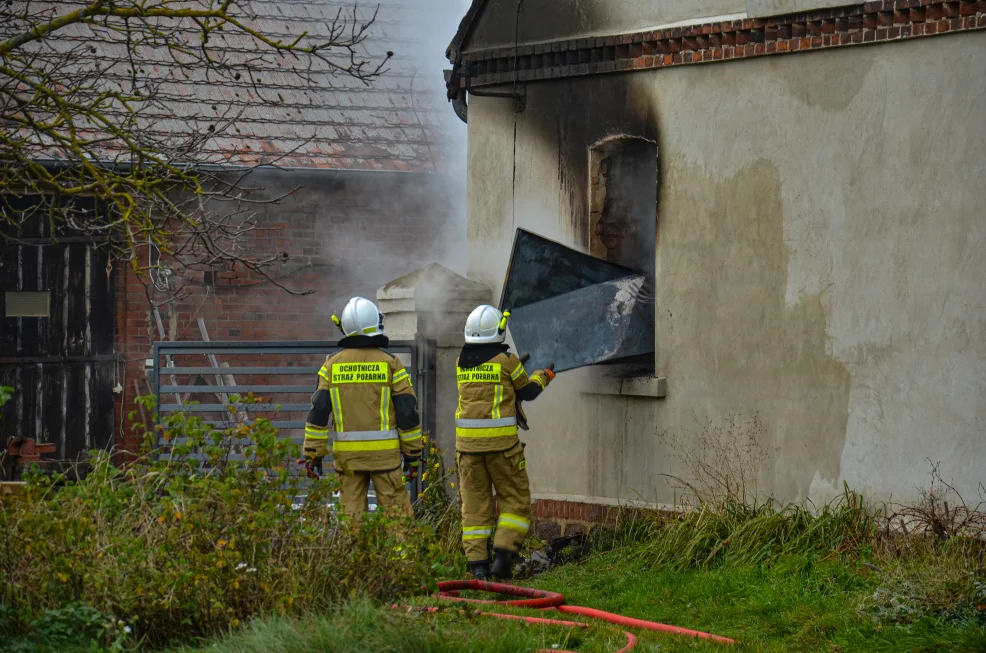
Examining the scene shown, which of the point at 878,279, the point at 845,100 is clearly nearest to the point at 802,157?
the point at 845,100

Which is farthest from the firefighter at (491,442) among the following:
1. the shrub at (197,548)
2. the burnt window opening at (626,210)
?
the shrub at (197,548)

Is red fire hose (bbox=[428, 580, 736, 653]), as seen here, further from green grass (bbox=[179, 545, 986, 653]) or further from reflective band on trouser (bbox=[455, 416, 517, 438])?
reflective band on trouser (bbox=[455, 416, 517, 438])

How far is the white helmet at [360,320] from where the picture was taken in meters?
8.56

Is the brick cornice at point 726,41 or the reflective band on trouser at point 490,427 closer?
the brick cornice at point 726,41

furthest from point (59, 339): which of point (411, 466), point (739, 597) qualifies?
point (739, 597)

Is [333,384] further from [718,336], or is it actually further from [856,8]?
[856,8]

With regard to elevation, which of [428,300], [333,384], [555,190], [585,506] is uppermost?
[555,190]

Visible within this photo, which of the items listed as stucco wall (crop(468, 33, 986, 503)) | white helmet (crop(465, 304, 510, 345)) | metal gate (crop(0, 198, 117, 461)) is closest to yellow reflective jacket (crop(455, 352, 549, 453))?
white helmet (crop(465, 304, 510, 345))

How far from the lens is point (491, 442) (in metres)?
8.61

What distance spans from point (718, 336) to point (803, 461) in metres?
1.11

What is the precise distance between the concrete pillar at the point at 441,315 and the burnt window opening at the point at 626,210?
116 centimetres

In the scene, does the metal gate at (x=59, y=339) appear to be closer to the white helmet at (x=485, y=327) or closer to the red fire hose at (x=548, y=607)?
the white helmet at (x=485, y=327)

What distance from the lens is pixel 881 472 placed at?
8.02 metres

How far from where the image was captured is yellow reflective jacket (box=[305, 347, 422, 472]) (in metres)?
8.44
